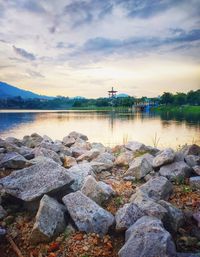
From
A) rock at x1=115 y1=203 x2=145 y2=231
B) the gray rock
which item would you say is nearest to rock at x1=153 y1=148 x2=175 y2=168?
the gray rock

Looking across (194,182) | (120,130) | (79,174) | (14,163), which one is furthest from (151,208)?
(120,130)

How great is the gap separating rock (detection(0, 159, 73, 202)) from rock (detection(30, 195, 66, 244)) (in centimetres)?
36

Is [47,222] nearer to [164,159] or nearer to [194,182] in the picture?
[194,182]

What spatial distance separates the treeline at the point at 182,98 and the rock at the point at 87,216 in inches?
4340

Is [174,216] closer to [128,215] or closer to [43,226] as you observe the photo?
[128,215]

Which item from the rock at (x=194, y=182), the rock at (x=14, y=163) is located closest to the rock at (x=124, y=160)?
the rock at (x=194, y=182)

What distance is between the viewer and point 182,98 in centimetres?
11725

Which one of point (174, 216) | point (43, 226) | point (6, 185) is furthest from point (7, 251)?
point (174, 216)

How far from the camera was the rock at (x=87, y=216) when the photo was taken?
4.62 meters

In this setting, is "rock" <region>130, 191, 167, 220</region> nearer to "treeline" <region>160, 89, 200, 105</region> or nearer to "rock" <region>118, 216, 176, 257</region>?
"rock" <region>118, 216, 176, 257</region>

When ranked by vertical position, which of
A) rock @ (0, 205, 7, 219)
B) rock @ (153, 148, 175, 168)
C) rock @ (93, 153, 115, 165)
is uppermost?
rock @ (153, 148, 175, 168)

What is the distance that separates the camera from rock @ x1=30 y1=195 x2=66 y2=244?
450 cm

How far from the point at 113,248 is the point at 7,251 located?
184cm

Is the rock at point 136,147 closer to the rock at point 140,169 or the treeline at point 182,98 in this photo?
the rock at point 140,169
